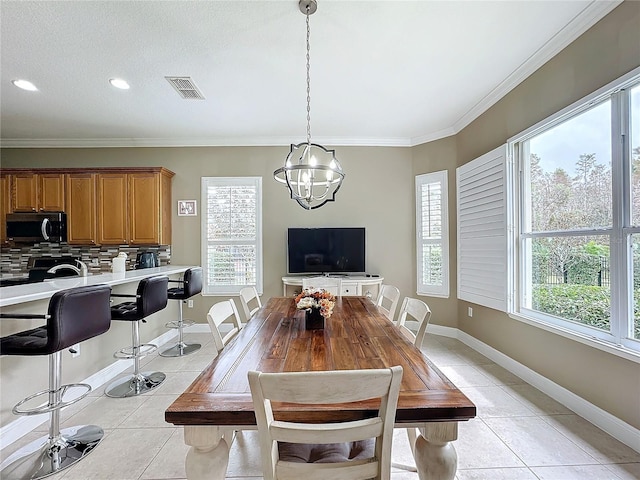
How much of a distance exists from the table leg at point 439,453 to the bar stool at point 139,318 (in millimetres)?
2475

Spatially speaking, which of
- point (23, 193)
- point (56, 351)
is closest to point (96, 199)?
point (23, 193)

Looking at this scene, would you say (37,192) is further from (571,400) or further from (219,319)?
(571,400)

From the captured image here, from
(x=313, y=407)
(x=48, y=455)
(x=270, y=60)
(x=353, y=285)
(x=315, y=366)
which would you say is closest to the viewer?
(x=313, y=407)

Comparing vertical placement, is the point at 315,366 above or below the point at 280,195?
below

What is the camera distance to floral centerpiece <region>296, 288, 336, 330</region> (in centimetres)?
184

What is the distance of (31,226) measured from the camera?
154 inches

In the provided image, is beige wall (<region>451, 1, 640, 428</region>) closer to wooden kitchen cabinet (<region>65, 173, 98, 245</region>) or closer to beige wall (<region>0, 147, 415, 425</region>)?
beige wall (<region>0, 147, 415, 425</region>)

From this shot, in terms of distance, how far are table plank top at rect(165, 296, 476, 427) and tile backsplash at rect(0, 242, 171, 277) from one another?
3.23 metres

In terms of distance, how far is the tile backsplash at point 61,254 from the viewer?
424 centimetres

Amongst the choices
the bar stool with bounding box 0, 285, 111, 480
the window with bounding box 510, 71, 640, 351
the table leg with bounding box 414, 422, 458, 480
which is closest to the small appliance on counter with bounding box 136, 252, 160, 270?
the bar stool with bounding box 0, 285, 111, 480

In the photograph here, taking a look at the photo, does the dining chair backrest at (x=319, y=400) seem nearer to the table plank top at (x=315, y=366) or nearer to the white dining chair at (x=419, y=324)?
the table plank top at (x=315, y=366)

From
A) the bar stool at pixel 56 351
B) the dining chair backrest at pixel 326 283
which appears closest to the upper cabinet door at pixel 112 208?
the bar stool at pixel 56 351

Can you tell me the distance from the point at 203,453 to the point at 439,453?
0.83 m

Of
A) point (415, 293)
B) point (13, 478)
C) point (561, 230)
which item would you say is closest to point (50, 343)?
point (13, 478)
